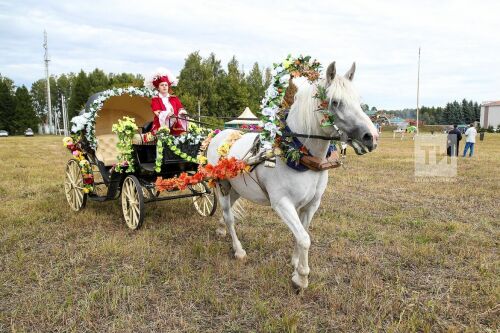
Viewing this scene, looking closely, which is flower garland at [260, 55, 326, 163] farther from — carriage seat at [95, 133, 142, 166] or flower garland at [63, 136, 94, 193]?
carriage seat at [95, 133, 142, 166]

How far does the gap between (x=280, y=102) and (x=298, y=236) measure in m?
1.39

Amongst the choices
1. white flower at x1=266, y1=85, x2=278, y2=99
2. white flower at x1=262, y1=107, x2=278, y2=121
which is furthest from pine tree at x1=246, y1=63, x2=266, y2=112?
white flower at x1=262, y1=107, x2=278, y2=121

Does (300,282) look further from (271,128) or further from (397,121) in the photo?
(397,121)

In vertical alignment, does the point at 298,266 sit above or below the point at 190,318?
above

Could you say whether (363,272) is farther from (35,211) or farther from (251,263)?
(35,211)

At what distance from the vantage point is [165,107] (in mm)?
6148

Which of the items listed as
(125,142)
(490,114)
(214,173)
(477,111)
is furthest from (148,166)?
(490,114)

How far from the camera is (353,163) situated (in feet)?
46.6

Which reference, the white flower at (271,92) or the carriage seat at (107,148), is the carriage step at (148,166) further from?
the white flower at (271,92)

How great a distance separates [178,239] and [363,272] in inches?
105

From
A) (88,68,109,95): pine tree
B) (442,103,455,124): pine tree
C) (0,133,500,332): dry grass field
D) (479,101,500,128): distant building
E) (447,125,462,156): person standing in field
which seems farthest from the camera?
(479,101,500,128): distant building

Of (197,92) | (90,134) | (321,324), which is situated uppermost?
(197,92)

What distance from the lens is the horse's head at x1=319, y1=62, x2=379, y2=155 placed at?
3.05 metres

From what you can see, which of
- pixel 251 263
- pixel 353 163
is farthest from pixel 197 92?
pixel 251 263
